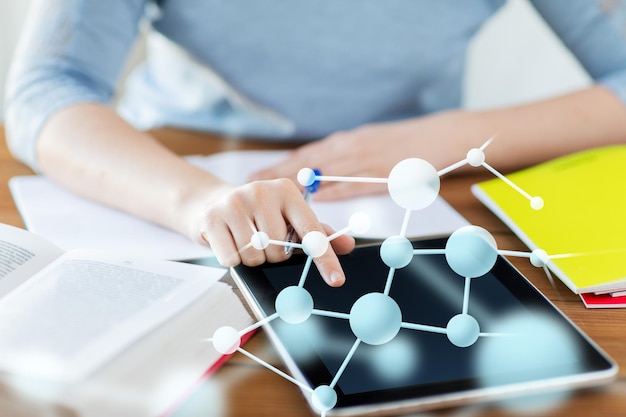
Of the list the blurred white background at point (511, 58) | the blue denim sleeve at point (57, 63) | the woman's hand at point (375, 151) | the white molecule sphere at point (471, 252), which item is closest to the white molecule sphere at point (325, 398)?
the white molecule sphere at point (471, 252)

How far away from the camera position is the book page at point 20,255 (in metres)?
0.55

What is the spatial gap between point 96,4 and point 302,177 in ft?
1.77

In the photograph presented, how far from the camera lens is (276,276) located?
58cm

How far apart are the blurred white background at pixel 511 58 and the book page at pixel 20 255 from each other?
1.34 m

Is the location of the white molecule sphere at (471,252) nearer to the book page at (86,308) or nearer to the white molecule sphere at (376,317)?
the white molecule sphere at (376,317)

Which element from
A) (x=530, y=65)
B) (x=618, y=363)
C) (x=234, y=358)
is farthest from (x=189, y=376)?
(x=530, y=65)

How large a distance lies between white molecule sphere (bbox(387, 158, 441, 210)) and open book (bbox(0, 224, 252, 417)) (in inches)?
7.0

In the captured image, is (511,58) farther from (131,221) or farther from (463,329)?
(463,329)

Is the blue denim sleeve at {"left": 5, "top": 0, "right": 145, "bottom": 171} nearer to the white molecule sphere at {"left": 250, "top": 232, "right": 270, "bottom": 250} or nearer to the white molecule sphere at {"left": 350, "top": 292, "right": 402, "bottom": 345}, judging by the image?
the white molecule sphere at {"left": 250, "top": 232, "right": 270, "bottom": 250}

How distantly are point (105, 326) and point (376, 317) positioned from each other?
178mm

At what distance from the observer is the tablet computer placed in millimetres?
451

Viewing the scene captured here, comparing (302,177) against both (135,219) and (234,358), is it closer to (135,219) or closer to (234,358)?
(234,358)

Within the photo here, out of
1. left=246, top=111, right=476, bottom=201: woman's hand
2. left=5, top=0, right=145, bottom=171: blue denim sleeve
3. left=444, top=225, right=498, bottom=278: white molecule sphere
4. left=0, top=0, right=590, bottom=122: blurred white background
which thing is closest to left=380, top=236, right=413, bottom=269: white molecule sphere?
left=444, top=225, right=498, bottom=278: white molecule sphere

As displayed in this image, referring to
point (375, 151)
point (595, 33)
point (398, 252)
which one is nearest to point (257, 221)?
point (398, 252)
